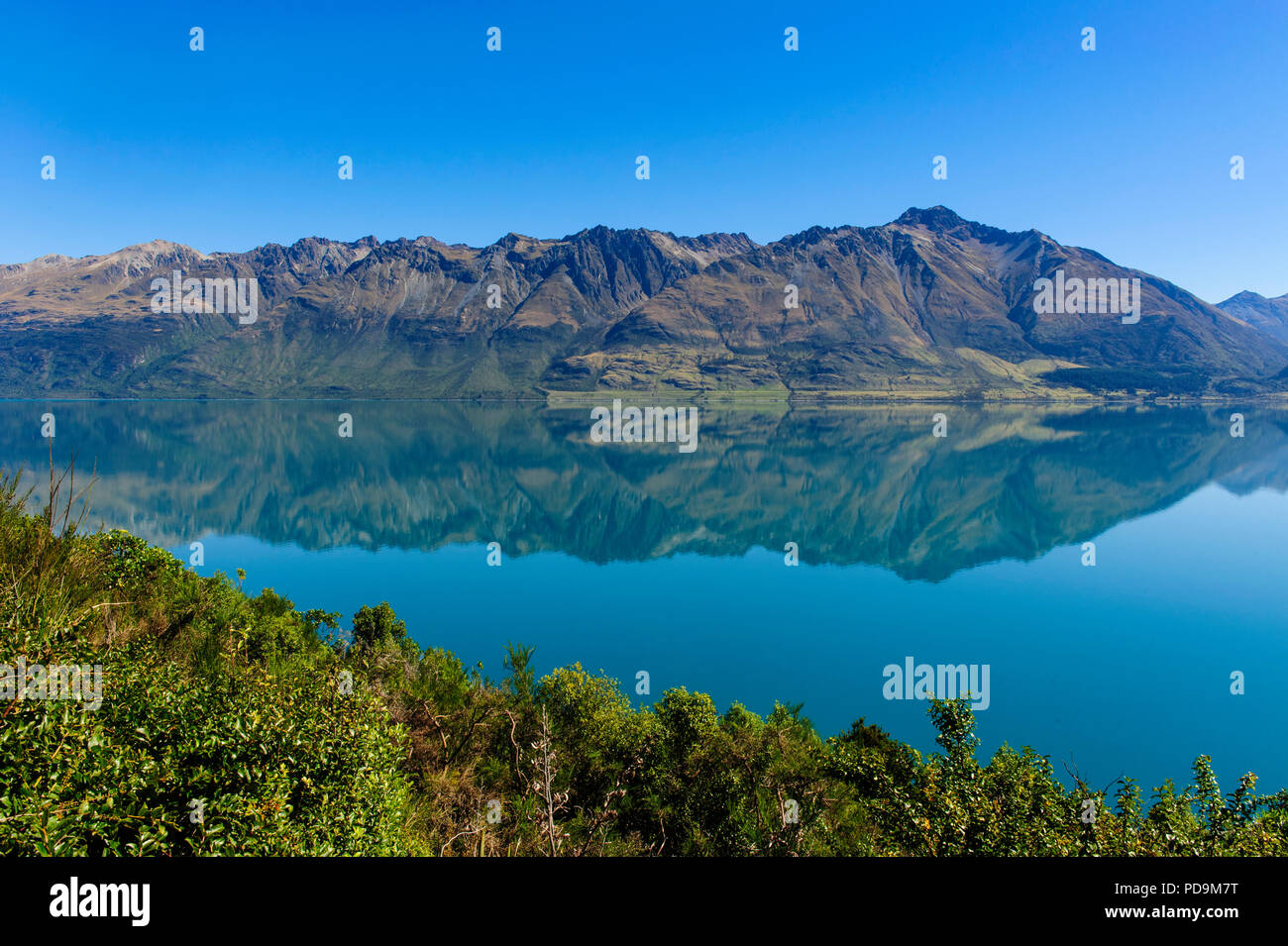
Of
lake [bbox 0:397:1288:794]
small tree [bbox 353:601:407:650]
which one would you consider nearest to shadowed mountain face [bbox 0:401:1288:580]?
lake [bbox 0:397:1288:794]

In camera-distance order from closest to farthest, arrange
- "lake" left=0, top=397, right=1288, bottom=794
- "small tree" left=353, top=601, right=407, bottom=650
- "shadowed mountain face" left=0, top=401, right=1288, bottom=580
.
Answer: "small tree" left=353, top=601, right=407, bottom=650
"lake" left=0, top=397, right=1288, bottom=794
"shadowed mountain face" left=0, top=401, right=1288, bottom=580

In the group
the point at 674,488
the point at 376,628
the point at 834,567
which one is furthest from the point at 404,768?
the point at 674,488

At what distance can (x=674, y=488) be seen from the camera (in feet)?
389

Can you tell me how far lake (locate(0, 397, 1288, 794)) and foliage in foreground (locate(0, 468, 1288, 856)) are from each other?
13.2 meters

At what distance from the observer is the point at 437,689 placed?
22797 mm

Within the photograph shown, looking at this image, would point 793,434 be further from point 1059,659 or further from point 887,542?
point 1059,659

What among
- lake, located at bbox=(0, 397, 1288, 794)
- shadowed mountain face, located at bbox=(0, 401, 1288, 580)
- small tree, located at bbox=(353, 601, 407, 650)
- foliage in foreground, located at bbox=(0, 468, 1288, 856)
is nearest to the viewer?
foliage in foreground, located at bbox=(0, 468, 1288, 856)

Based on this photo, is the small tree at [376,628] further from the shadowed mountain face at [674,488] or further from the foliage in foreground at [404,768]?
the shadowed mountain face at [674,488]

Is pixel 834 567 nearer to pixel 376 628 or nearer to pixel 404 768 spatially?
pixel 376 628

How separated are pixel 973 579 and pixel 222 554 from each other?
252ft

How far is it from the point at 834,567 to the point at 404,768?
5450 cm

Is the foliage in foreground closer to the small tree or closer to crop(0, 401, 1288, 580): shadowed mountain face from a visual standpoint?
the small tree

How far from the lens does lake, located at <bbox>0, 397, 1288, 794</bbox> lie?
115ft

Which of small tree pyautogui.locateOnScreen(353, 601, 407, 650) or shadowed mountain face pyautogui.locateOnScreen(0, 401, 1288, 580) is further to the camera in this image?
shadowed mountain face pyautogui.locateOnScreen(0, 401, 1288, 580)
